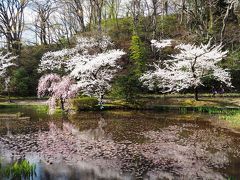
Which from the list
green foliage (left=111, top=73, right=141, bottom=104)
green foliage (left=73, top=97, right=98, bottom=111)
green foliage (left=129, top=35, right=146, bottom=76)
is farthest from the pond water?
green foliage (left=129, top=35, right=146, bottom=76)

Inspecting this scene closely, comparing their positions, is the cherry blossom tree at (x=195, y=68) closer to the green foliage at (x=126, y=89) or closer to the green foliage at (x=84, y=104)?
the green foliage at (x=126, y=89)

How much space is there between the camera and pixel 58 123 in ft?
82.8

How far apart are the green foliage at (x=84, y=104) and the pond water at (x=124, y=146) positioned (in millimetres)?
3739

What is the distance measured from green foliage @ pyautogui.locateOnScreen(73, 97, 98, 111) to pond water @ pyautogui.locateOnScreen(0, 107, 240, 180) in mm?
3739

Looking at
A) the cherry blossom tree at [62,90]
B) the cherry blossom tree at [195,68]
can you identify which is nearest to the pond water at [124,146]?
the cherry blossom tree at [62,90]

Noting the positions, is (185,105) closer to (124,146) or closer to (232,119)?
(232,119)

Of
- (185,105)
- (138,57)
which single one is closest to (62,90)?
(185,105)

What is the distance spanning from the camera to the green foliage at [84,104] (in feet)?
102

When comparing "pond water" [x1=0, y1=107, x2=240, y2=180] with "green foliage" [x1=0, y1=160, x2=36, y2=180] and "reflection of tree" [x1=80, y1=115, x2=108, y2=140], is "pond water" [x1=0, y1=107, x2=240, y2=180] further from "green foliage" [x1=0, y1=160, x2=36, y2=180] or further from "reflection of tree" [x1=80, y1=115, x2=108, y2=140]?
"green foliage" [x1=0, y1=160, x2=36, y2=180]

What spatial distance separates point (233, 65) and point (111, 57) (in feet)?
40.9

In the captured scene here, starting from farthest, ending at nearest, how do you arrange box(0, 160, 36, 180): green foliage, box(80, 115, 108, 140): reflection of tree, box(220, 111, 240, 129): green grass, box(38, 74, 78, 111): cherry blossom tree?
box(38, 74, 78, 111): cherry blossom tree, box(220, 111, 240, 129): green grass, box(80, 115, 108, 140): reflection of tree, box(0, 160, 36, 180): green foliage

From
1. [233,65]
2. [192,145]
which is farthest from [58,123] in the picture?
[233,65]

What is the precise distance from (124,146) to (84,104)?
1421cm

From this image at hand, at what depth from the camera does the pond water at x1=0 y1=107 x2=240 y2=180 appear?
531 inches
